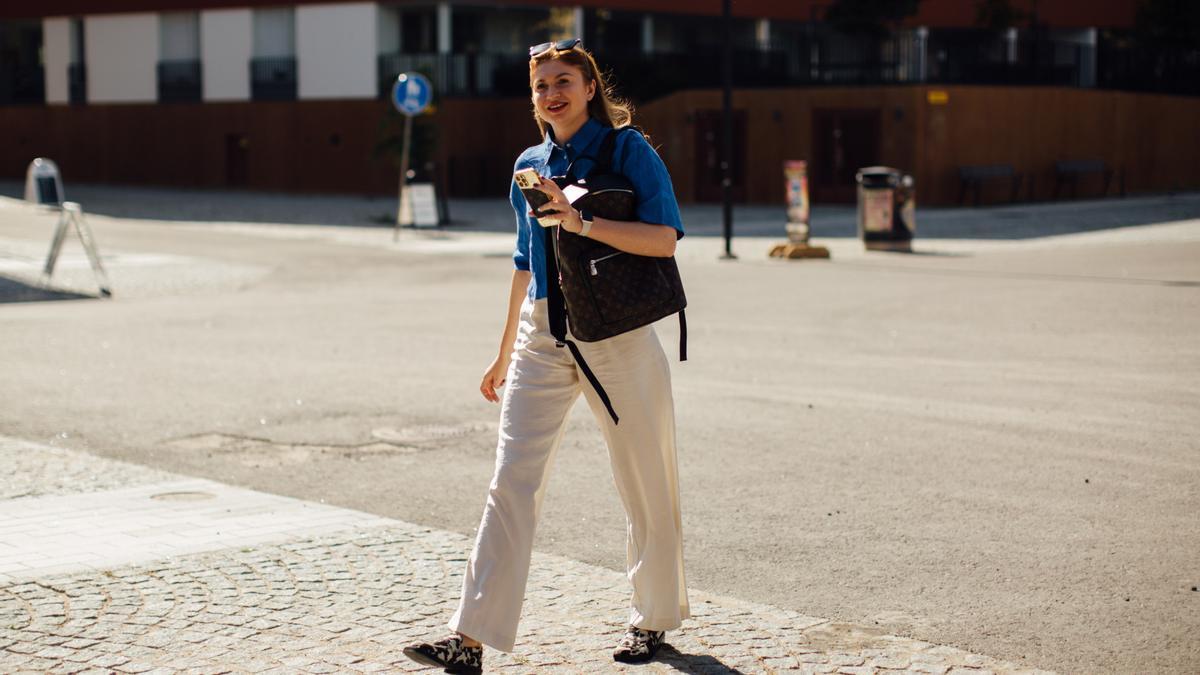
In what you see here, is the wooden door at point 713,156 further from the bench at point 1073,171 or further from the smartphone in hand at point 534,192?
the smartphone in hand at point 534,192

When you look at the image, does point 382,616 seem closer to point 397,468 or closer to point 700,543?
point 700,543

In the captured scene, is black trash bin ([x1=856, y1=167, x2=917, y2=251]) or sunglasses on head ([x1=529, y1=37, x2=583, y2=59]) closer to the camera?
sunglasses on head ([x1=529, y1=37, x2=583, y2=59])

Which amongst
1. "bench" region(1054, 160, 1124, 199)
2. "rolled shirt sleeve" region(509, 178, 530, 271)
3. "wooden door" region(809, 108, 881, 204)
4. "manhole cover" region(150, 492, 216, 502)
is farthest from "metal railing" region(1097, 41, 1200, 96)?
"rolled shirt sleeve" region(509, 178, 530, 271)

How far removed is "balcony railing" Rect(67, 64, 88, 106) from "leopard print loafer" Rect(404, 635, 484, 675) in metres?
46.0

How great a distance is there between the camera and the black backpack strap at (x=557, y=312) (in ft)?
15.6

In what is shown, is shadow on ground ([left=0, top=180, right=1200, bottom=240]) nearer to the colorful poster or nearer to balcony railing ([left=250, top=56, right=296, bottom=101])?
balcony railing ([left=250, top=56, right=296, bottom=101])

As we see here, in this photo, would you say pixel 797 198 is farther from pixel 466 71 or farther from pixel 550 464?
pixel 466 71

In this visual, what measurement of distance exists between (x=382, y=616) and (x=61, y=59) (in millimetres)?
46501

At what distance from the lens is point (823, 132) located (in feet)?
117

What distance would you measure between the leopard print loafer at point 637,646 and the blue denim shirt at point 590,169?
1.07 m

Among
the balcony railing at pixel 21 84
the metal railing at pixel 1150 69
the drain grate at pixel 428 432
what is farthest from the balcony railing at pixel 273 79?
the drain grate at pixel 428 432

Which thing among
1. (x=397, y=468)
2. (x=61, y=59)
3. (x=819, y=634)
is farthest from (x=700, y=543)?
(x=61, y=59)

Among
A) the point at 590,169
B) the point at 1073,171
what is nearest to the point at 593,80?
the point at 590,169

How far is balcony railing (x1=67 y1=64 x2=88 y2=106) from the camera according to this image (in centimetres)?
4762
